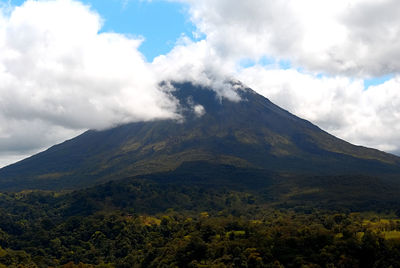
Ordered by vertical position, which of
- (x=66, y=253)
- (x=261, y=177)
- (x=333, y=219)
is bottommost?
(x=66, y=253)

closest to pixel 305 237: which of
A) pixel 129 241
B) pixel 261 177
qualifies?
pixel 129 241

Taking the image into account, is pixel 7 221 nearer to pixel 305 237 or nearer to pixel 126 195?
pixel 126 195

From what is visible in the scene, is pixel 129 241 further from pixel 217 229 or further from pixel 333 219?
pixel 333 219

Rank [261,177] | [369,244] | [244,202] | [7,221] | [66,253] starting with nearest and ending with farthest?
A: [369,244]
[66,253]
[7,221]
[244,202]
[261,177]

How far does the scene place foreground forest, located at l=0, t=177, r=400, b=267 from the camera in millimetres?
64625

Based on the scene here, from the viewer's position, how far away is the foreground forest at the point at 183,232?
64.6m

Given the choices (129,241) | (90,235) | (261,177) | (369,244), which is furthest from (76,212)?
(369,244)

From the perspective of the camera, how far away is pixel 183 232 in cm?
9050

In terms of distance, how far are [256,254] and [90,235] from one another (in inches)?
2329

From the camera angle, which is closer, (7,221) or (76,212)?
(7,221)

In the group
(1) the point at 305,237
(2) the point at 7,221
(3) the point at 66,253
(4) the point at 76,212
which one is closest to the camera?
(1) the point at 305,237

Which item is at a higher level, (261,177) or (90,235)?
(261,177)

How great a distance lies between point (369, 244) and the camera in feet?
208

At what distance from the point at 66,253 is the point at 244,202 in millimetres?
77611
